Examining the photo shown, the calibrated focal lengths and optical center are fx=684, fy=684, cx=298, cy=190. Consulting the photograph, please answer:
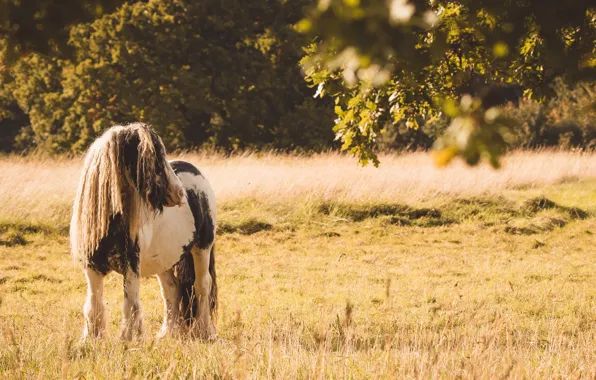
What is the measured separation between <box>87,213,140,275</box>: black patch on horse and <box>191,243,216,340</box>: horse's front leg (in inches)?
40.4

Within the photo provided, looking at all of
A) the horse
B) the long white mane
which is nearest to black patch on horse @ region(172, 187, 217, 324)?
the horse

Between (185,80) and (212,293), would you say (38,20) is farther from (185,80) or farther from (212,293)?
(185,80)

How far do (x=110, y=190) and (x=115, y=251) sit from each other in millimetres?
419

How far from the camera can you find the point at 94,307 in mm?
4637

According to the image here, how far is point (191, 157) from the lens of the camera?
17.6 metres

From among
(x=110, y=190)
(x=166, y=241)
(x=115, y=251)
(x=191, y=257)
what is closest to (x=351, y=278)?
(x=191, y=257)

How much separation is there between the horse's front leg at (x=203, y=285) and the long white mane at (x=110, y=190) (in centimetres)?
108

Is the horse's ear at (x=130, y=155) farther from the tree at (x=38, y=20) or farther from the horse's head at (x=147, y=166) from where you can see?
the tree at (x=38, y=20)

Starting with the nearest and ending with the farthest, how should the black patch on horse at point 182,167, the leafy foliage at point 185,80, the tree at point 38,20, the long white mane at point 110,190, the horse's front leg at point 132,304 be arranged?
the tree at point 38,20
the long white mane at point 110,190
the horse's front leg at point 132,304
the black patch on horse at point 182,167
the leafy foliage at point 185,80

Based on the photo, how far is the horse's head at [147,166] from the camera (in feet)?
15.1

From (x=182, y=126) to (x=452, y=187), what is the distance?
12.9 m

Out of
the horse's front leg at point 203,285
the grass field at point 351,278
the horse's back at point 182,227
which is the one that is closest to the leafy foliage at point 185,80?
the grass field at point 351,278

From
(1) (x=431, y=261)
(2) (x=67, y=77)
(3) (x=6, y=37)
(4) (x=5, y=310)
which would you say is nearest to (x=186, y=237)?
(4) (x=5, y=310)

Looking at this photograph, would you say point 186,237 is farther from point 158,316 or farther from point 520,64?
point 520,64
